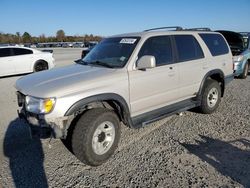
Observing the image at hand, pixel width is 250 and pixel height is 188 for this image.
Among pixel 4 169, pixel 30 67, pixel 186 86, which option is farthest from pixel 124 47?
pixel 30 67

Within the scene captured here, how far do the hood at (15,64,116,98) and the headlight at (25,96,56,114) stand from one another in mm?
66

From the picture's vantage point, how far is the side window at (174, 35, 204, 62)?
5139mm

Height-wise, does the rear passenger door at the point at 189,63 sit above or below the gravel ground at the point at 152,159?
above

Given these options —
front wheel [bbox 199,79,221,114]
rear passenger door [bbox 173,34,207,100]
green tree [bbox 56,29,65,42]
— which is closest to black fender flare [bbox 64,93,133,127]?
rear passenger door [bbox 173,34,207,100]

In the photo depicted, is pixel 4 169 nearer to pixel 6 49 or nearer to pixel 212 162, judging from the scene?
pixel 212 162

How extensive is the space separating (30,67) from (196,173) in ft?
37.8

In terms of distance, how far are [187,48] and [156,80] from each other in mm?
1230

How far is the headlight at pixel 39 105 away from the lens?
3520 mm

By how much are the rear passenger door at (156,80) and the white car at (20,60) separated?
9817mm

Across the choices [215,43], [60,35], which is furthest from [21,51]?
[60,35]

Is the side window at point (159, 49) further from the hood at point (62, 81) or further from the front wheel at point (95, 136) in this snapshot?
the front wheel at point (95, 136)

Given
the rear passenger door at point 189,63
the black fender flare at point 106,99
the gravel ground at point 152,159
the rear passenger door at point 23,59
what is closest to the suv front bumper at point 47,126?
the black fender flare at point 106,99

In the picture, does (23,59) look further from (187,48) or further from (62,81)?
(62,81)

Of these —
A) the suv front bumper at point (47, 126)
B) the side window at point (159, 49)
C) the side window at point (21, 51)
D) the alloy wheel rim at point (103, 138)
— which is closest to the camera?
the suv front bumper at point (47, 126)
